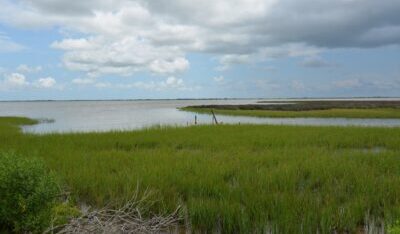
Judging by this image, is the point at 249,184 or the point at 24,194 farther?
the point at 249,184

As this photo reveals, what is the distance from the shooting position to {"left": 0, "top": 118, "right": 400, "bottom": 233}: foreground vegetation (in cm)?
682

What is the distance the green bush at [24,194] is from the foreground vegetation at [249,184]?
153cm

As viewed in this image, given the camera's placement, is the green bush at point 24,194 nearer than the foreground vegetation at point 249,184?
Yes

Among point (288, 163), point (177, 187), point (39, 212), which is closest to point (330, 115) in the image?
point (288, 163)

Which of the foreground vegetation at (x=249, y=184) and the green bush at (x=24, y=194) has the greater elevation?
the green bush at (x=24, y=194)

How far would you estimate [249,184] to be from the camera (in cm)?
877

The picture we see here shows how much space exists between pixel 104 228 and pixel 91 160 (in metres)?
6.99

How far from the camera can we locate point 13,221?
18.7 feet

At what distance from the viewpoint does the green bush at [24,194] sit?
5555 millimetres

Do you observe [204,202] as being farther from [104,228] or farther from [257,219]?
[104,228]

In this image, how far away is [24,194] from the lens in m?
5.64

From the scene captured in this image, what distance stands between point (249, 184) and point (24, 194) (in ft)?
15.4

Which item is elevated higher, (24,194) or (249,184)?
(24,194)

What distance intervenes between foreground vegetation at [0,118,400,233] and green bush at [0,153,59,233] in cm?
153
